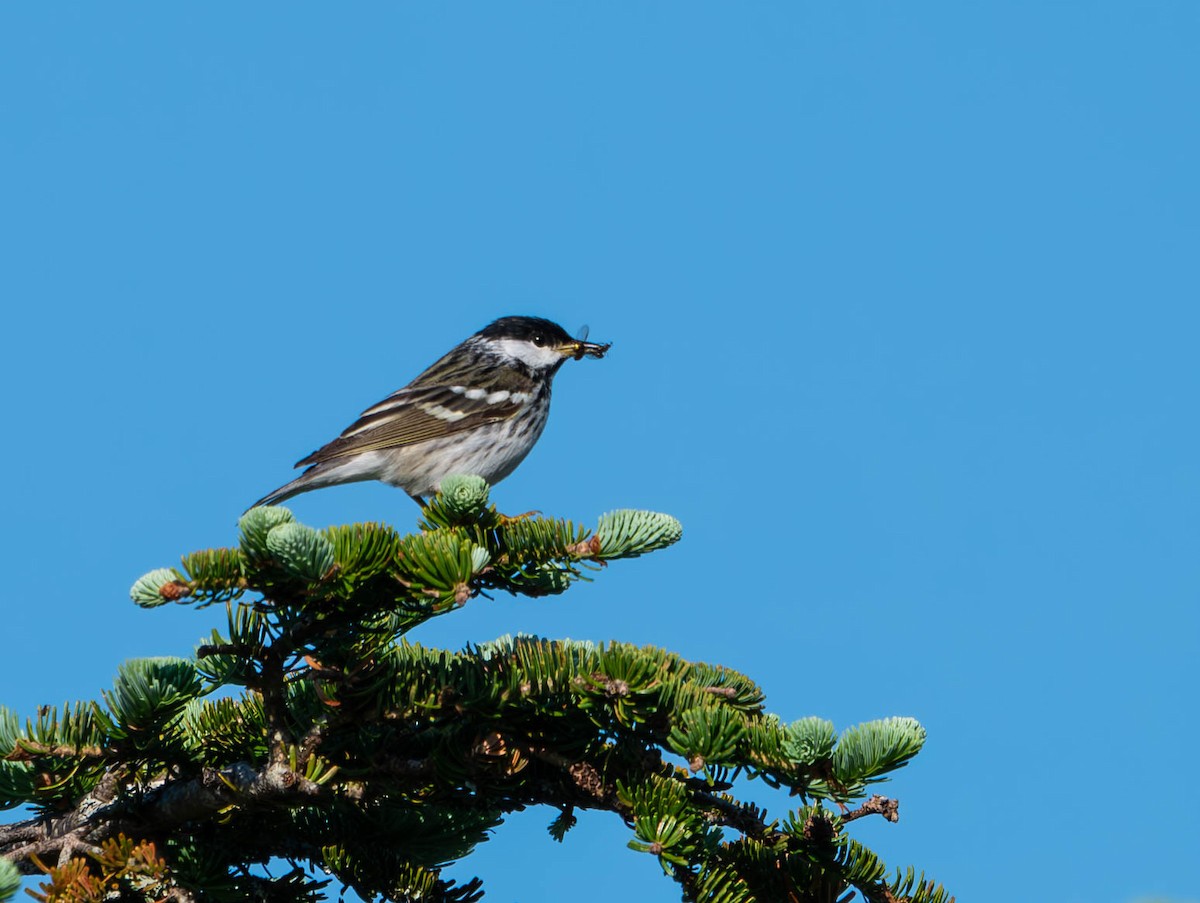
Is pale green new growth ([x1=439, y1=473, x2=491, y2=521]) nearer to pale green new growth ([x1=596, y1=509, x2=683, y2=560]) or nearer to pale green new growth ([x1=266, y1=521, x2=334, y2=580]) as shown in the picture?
pale green new growth ([x1=596, y1=509, x2=683, y2=560])

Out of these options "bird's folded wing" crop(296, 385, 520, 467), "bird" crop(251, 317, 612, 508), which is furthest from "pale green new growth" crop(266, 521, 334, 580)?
Answer: "bird's folded wing" crop(296, 385, 520, 467)

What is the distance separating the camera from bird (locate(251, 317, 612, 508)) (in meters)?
9.81

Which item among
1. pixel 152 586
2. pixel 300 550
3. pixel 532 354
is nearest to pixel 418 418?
pixel 532 354

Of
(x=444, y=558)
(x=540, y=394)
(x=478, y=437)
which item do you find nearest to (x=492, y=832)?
(x=444, y=558)

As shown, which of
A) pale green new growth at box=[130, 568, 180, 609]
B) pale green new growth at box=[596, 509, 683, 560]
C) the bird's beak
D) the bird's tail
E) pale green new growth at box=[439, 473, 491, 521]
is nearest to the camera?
pale green new growth at box=[130, 568, 180, 609]

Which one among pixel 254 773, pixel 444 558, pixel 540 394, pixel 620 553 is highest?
pixel 540 394

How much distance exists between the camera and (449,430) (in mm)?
10117

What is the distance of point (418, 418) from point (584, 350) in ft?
5.25

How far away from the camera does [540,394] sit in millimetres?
10703

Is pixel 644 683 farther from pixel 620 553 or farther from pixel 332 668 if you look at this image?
pixel 332 668

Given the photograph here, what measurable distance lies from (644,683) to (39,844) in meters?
1.96

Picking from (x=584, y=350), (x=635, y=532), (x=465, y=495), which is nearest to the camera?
(x=635, y=532)

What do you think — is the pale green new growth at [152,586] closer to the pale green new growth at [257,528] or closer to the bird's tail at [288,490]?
the pale green new growth at [257,528]

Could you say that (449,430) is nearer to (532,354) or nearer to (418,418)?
(418,418)
